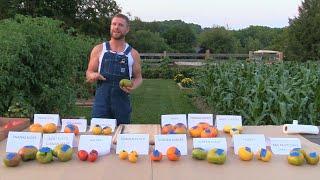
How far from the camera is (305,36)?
24.6 meters

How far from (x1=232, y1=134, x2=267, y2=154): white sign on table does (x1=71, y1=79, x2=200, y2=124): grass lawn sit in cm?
632

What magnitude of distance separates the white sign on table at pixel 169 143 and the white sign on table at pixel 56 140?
1.66ft

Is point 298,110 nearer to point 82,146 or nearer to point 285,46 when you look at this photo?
point 82,146

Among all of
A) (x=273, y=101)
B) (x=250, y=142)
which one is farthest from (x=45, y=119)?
(x=273, y=101)

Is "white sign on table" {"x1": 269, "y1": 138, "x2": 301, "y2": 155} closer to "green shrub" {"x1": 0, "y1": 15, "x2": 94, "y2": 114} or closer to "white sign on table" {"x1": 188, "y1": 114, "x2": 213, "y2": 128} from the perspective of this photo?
"white sign on table" {"x1": 188, "y1": 114, "x2": 213, "y2": 128}

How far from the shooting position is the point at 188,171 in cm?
255

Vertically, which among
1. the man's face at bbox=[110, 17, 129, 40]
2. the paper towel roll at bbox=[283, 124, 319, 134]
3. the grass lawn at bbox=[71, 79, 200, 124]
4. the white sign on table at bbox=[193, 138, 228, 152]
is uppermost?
the man's face at bbox=[110, 17, 129, 40]

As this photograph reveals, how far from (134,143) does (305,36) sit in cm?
2314

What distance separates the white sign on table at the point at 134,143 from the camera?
9.27 feet

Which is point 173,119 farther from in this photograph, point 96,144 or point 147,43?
point 147,43

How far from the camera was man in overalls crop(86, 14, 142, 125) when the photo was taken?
4.33 meters

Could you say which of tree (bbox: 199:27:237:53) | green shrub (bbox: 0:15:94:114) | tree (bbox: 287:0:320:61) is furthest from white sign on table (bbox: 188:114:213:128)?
tree (bbox: 199:27:237:53)

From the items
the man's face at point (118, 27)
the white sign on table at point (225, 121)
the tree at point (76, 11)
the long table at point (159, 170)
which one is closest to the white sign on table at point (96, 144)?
the long table at point (159, 170)

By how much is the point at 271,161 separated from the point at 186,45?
43923 millimetres
